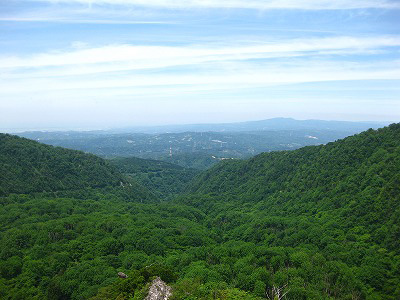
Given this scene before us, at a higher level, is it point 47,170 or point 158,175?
point 47,170

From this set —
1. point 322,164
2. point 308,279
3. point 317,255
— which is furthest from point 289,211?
point 308,279

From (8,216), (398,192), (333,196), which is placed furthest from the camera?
(333,196)

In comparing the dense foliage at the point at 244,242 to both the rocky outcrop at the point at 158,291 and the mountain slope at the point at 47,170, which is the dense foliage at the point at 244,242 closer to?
the rocky outcrop at the point at 158,291

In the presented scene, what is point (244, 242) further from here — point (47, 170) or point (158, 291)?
point (47, 170)

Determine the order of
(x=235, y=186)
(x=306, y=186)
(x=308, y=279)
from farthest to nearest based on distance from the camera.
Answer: (x=235, y=186) < (x=306, y=186) < (x=308, y=279)

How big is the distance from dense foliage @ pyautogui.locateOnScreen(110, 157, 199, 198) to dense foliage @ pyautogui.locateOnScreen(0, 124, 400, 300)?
2276 inches

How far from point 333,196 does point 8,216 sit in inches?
2487

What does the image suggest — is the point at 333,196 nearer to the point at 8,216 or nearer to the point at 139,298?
the point at 139,298

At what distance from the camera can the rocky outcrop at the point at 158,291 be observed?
66.6 feet

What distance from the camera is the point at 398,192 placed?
43.9 m

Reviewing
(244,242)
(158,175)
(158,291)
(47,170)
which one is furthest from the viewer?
(158,175)

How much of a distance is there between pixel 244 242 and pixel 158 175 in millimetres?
101274

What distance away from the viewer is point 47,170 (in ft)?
270

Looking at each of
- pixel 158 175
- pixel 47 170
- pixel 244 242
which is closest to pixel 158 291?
pixel 244 242
